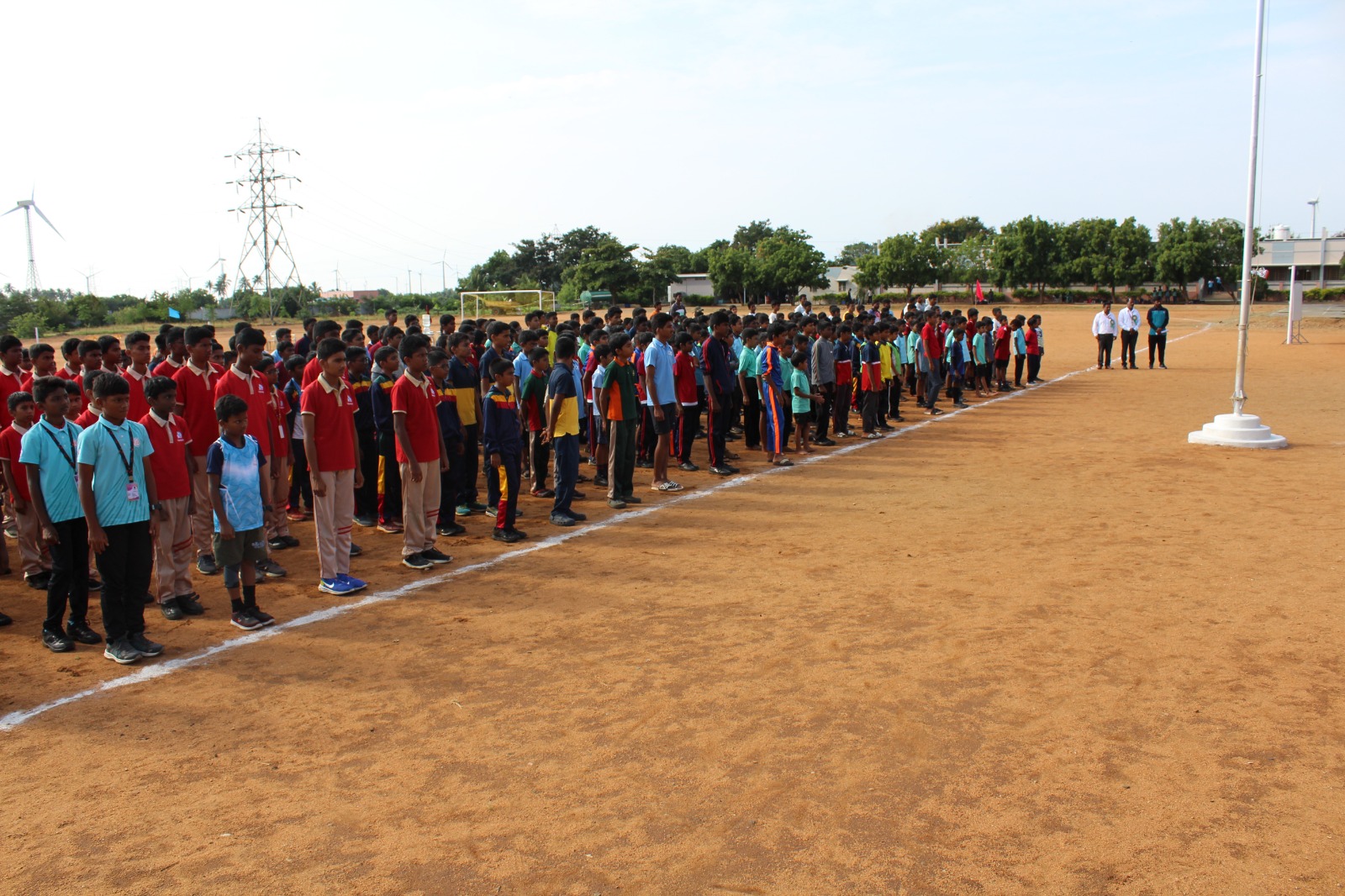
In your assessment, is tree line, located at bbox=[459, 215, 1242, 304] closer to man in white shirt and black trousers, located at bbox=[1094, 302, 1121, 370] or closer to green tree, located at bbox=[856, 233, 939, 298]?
green tree, located at bbox=[856, 233, 939, 298]

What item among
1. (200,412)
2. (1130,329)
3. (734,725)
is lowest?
(734,725)

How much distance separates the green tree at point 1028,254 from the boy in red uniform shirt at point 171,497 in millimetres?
70377

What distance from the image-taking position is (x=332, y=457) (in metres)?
6.68

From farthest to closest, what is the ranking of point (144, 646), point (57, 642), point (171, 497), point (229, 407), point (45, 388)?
point (171, 497), point (229, 407), point (45, 388), point (57, 642), point (144, 646)

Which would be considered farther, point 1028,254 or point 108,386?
point 1028,254

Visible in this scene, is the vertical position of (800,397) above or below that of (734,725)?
above

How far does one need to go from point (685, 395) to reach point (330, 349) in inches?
210

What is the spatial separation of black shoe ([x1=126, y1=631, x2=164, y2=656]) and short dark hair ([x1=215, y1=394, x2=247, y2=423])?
1.47 metres

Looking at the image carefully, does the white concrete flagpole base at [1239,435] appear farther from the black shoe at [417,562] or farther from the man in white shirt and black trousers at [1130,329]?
the man in white shirt and black trousers at [1130,329]

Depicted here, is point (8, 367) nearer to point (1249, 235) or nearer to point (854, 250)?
point (1249, 235)

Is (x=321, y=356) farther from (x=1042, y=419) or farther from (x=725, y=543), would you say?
(x=1042, y=419)

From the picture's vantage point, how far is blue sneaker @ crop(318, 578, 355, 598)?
6.66 metres

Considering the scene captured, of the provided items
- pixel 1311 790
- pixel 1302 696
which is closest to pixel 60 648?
pixel 1311 790

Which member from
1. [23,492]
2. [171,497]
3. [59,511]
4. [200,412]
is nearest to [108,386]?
[59,511]
